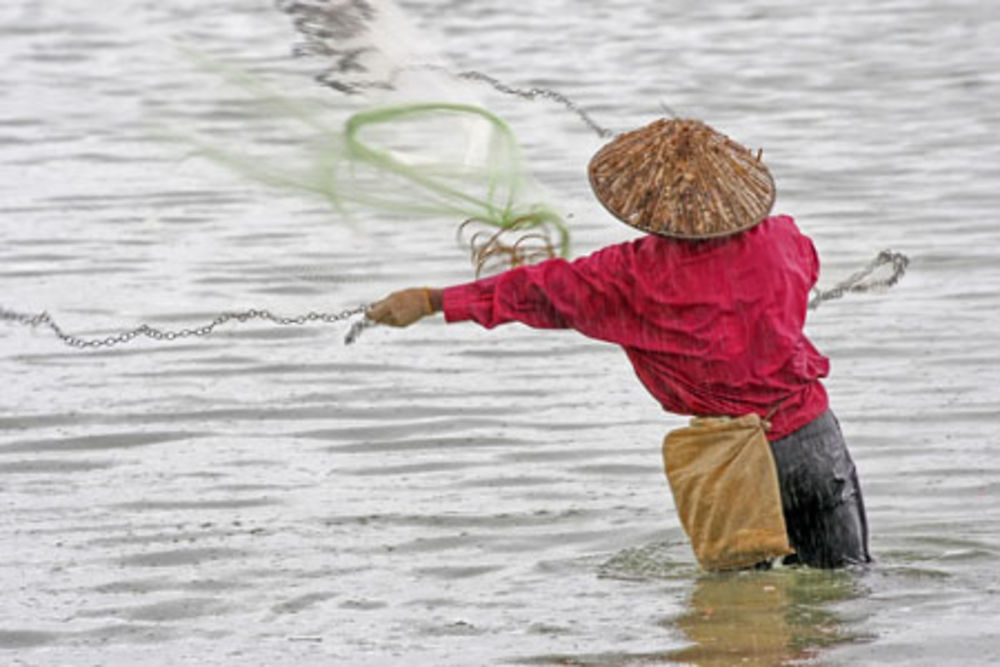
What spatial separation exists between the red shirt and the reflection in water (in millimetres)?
669

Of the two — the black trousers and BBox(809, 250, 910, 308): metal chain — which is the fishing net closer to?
BBox(809, 250, 910, 308): metal chain

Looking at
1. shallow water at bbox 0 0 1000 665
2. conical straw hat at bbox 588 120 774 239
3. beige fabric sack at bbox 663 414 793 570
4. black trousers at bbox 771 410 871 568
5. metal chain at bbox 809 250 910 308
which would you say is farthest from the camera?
metal chain at bbox 809 250 910 308

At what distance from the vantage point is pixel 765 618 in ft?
20.3

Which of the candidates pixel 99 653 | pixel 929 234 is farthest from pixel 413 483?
pixel 929 234

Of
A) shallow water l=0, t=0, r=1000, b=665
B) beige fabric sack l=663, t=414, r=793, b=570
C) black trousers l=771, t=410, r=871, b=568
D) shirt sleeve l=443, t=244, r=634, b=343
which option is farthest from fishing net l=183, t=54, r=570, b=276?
shallow water l=0, t=0, r=1000, b=665

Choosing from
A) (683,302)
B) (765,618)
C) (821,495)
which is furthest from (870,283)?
(683,302)

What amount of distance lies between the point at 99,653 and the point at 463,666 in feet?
3.35

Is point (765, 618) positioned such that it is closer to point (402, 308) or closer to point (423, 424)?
point (402, 308)

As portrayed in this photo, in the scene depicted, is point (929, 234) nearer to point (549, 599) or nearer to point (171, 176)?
point (171, 176)

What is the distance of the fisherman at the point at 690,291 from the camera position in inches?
226

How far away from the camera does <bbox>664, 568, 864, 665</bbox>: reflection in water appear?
19.5 ft

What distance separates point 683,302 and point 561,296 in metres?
0.31

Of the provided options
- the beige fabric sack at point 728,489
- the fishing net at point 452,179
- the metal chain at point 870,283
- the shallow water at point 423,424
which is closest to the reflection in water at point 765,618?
the shallow water at point 423,424

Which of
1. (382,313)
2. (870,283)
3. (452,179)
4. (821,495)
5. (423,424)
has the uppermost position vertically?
(452,179)
